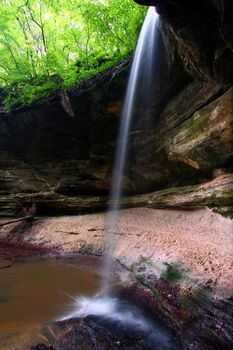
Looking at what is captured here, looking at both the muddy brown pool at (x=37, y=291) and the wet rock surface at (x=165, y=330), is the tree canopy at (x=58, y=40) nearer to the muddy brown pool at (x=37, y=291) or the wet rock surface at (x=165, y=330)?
the muddy brown pool at (x=37, y=291)

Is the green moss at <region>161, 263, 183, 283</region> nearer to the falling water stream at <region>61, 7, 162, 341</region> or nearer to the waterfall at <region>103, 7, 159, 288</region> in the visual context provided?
the falling water stream at <region>61, 7, 162, 341</region>

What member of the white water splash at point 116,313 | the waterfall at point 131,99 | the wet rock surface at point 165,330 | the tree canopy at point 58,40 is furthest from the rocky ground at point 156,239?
the tree canopy at point 58,40

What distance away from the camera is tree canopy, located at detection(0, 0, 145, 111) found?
372 inches

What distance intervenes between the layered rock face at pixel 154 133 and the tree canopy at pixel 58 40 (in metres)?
0.85

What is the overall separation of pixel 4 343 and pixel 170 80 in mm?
6903

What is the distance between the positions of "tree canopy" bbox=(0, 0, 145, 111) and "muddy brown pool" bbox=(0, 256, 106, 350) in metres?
6.26

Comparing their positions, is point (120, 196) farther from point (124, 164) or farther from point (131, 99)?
point (131, 99)

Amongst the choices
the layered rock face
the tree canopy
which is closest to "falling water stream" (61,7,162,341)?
the layered rock face

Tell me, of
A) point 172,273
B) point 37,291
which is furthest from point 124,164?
point 37,291

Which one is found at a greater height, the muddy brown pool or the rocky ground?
the rocky ground

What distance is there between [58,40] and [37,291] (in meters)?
12.0

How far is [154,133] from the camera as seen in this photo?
863cm

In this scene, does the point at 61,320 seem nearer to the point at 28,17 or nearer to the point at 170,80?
the point at 170,80

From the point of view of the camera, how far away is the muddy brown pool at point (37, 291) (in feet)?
13.8
